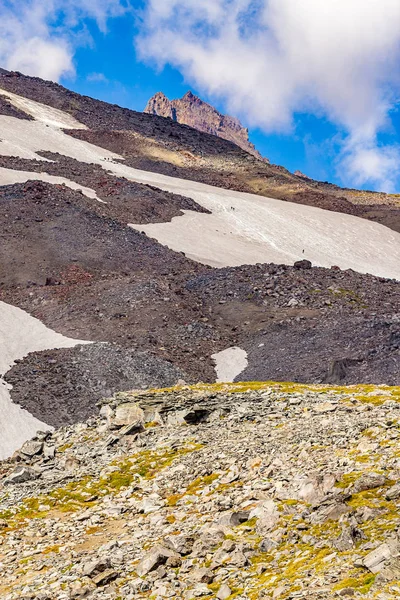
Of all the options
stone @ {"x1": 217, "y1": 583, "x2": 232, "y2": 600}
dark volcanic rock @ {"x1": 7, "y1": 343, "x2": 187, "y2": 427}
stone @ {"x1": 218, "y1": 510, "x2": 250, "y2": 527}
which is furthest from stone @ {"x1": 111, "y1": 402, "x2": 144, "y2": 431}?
stone @ {"x1": 217, "y1": 583, "x2": 232, "y2": 600}

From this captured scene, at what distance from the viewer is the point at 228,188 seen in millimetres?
133000

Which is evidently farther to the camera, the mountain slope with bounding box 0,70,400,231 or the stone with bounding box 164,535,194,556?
the mountain slope with bounding box 0,70,400,231

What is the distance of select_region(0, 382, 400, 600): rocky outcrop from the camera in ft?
49.1

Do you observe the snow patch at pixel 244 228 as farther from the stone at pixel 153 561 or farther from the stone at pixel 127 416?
the stone at pixel 153 561

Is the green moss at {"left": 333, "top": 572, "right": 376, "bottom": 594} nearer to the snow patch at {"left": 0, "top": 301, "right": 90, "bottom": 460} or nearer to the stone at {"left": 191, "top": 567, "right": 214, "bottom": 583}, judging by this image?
the stone at {"left": 191, "top": 567, "right": 214, "bottom": 583}

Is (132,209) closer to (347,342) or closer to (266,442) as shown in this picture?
(347,342)

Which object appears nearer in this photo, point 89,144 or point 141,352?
A: point 141,352

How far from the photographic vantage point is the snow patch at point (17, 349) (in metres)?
43.0

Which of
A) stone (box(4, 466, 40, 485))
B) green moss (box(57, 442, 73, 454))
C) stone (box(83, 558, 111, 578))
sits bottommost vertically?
stone (box(4, 466, 40, 485))

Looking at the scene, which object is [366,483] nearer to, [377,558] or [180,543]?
[377,558]

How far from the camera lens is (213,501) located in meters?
20.4

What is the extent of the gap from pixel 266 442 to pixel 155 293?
45432 mm

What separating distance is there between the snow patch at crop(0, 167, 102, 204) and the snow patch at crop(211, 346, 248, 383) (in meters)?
44.3

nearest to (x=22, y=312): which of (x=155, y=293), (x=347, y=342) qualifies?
(x=155, y=293)
